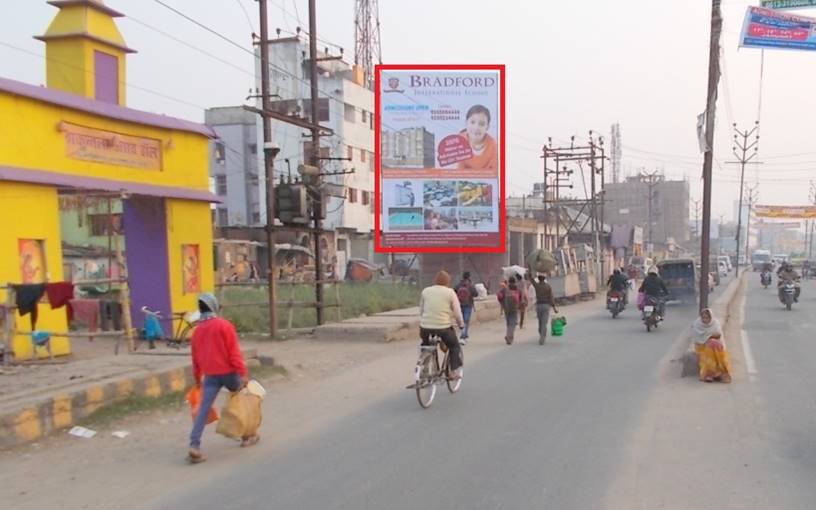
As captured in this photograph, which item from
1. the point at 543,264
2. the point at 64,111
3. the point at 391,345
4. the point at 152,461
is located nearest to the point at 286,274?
the point at 543,264

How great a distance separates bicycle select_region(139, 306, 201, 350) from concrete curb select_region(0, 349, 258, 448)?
485cm

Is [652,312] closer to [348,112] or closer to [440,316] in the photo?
[440,316]

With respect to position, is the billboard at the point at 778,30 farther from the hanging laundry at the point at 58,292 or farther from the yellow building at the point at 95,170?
the hanging laundry at the point at 58,292

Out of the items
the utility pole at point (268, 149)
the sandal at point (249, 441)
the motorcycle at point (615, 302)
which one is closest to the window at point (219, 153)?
the motorcycle at point (615, 302)

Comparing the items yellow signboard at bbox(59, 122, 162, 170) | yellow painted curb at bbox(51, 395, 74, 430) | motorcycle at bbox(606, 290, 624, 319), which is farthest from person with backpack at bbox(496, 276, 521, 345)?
yellow painted curb at bbox(51, 395, 74, 430)

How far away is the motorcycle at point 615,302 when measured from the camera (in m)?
24.6

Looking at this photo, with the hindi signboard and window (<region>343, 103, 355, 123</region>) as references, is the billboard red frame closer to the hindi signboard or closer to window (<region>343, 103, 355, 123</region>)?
the hindi signboard

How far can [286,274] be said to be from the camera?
3744 cm

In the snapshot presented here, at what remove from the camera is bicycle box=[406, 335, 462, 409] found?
30.6ft

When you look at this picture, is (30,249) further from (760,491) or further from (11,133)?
(760,491)

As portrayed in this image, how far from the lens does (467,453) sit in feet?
23.2

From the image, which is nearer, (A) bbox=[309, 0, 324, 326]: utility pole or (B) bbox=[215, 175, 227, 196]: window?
(A) bbox=[309, 0, 324, 326]: utility pole

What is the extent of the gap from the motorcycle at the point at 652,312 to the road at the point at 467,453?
7915 millimetres

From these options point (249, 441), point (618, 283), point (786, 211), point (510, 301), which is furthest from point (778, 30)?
point (786, 211)
